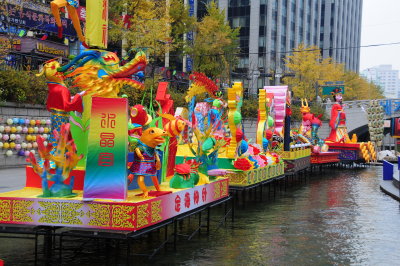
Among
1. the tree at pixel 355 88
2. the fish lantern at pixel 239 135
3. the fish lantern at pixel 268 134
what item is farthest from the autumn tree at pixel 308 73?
the fish lantern at pixel 239 135

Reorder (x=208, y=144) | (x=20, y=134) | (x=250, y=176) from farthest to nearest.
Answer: (x=20, y=134)
(x=250, y=176)
(x=208, y=144)

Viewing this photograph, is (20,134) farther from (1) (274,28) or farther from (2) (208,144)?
(1) (274,28)

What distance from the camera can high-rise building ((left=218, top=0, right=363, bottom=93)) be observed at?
227ft

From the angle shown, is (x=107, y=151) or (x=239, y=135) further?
(x=239, y=135)

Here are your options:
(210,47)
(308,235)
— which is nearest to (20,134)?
(308,235)

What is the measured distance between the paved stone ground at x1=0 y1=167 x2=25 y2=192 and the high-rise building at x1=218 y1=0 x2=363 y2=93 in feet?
122

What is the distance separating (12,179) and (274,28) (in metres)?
59.3

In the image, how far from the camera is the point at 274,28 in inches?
2854

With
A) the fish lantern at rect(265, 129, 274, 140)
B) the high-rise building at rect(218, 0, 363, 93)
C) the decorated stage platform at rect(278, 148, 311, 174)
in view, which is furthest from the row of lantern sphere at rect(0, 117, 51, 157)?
the high-rise building at rect(218, 0, 363, 93)

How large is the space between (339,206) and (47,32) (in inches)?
897

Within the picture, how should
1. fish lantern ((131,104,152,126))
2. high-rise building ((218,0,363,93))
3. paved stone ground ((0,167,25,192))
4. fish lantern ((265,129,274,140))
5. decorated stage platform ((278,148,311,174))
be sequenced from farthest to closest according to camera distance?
high-rise building ((218,0,363,93)) < decorated stage platform ((278,148,311,174)) < fish lantern ((265,129,274,140)) < paved stone ground ((0,167,25,192)) < fish lantern ((131,104,152,126))

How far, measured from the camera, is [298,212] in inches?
696

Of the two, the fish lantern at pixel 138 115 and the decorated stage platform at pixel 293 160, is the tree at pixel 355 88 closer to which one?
the decorated stage platform at pixel 293 160

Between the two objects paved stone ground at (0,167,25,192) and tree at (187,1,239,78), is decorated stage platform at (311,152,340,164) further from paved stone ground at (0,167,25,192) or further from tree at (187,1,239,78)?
paved stone ground at (0,167,25,192)
